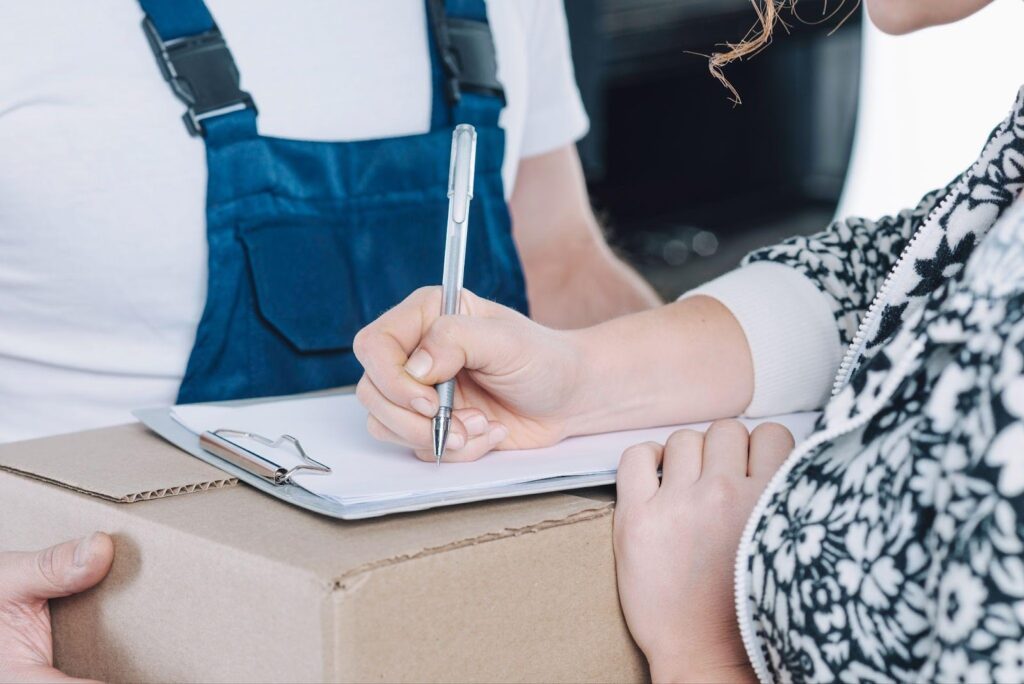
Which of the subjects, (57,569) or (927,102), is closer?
(57,569)

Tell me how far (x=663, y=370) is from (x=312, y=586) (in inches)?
16.0

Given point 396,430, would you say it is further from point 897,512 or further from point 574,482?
point 897,512

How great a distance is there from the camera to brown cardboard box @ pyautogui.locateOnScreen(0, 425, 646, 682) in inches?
21.9

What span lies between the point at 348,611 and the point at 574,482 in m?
0.19

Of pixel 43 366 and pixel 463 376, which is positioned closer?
pixel 463 376

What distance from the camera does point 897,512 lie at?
1.80ft

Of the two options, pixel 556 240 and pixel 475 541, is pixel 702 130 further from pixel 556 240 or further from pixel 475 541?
pixel 475 541

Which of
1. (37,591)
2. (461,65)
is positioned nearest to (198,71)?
(461,65)

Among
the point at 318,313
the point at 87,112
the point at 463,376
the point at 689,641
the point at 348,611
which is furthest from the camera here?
the point at 318,313

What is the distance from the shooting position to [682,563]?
0.67m

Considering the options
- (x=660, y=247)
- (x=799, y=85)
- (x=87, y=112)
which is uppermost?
(x=87, y=112)

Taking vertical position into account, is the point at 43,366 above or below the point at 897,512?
below

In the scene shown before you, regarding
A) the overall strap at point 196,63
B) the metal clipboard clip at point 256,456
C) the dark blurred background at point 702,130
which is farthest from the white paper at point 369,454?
the dark blurred background at point 702,130

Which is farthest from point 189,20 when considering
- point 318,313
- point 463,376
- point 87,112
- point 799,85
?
point 799,85
